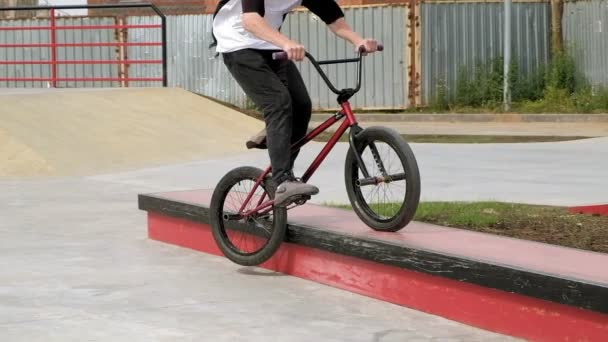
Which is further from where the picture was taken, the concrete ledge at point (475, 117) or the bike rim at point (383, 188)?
the concrete ledge at point (475, 117)

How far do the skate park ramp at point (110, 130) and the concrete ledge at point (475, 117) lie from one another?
18.7ft

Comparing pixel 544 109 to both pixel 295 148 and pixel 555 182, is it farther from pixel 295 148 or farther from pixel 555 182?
pixel 295 148

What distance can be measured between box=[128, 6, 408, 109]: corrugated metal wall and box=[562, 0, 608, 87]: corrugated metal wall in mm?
3129

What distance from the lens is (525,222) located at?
787cm

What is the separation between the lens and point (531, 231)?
7.52m

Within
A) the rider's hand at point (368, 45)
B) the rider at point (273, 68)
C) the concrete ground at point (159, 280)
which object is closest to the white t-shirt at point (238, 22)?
the rider at point (273, 68)

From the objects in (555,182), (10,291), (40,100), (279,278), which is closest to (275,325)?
(279,278)

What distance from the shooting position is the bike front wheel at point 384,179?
6.59 metres

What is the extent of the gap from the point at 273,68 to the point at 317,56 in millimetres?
18291

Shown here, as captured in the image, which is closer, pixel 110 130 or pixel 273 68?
pixel 273 68

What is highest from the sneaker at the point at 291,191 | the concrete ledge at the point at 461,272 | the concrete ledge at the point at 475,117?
the concrete ledge at the point at 475,117

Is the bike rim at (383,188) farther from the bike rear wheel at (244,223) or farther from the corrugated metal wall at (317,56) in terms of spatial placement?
the corrugated metal wall at (317,56)

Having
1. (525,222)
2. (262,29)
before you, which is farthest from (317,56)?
(262,29)

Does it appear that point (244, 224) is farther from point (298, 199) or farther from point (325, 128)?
point (325, 128)
